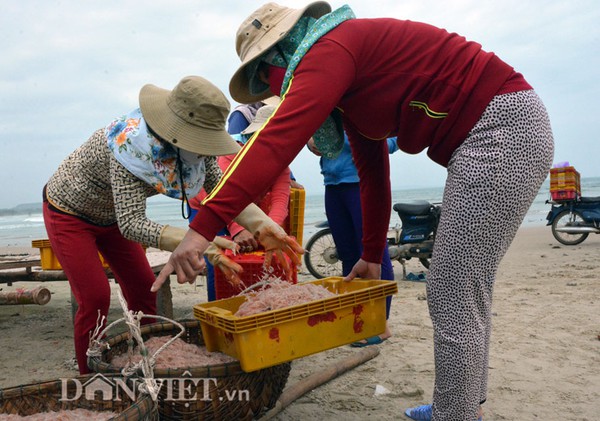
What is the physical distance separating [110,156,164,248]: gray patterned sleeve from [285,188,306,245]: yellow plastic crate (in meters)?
1.27

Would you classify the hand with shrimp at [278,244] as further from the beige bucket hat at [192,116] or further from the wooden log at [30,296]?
the wooden log at [30,296]

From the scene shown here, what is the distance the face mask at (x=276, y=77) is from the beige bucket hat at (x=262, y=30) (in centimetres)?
10

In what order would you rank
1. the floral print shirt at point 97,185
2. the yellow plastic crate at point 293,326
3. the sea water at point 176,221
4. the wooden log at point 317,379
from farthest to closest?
the sea water at point 176,221
the wooden log at point 317,379
the floral print shirt at point 97,185
the yellow plastic crate at point 293,326

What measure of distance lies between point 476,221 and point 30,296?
3498 mm

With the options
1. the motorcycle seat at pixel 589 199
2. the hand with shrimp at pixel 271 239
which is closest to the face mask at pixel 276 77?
the hand with shrimp at pixel 271 239

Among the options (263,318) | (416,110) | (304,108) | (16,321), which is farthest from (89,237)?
(16,321)

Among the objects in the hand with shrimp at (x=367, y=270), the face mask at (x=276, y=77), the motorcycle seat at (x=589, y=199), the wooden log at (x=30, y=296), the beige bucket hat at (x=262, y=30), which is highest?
the beige bucket hat at (x=262, y=30)

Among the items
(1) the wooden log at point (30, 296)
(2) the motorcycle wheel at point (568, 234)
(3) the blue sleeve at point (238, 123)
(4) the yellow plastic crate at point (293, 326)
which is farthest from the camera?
(2) the motorcycle wheel at point (568, 234)

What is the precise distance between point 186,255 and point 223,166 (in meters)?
1.77

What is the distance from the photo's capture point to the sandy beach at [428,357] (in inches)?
106

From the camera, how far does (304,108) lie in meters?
1.61

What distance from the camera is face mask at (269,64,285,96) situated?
2.04 meters

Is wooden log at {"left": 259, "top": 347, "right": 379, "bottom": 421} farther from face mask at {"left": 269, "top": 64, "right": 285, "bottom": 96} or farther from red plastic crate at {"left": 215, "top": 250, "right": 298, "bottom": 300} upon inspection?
face mask at {"left": 269, "top": 64, "right": 285, "bottom": 96}

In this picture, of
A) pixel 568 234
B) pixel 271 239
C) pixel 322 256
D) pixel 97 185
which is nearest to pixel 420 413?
pixel 271 239
